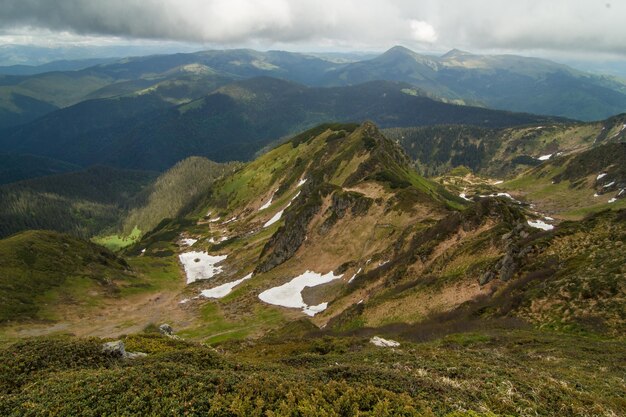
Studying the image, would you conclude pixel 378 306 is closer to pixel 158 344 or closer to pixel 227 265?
pixel 158 344

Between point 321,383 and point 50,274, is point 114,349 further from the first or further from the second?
point 50,274

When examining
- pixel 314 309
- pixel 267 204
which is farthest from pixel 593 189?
pixel 314 309

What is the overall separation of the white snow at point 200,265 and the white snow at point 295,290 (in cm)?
4678

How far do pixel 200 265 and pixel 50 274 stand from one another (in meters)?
48.4

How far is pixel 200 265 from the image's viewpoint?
478ft

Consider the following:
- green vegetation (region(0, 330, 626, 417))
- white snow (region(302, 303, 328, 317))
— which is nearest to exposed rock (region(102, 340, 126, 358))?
green vegetation (region(0, 330, 626, 417))

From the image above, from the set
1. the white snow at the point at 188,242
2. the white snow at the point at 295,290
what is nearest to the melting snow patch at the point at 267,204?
the white snow at the point at 188,242

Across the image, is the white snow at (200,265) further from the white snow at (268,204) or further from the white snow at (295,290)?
the white snow at (295,290)

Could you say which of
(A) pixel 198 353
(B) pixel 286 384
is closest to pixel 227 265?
(A) pixel 198 353

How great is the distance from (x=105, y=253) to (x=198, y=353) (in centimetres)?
12581

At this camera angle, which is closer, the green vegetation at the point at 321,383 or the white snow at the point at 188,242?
the green vegetation at the point at 321,383

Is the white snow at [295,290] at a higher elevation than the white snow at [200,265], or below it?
higher

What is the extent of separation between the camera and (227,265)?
13162 centimetres

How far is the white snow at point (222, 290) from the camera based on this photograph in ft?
334
